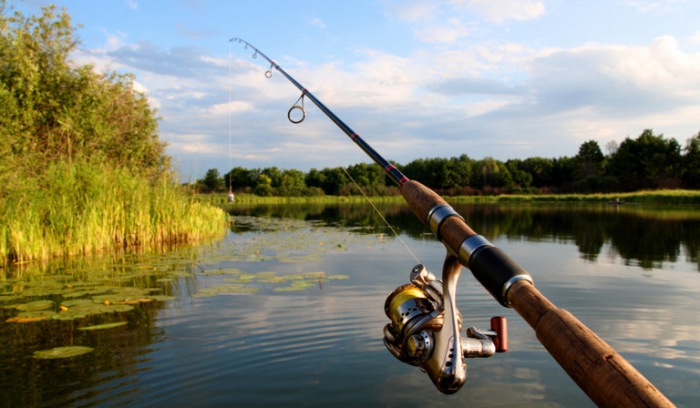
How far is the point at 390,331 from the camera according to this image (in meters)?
2.25

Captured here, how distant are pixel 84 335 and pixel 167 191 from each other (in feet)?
24.2

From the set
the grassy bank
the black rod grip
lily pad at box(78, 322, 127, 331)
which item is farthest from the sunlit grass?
the black rod grip

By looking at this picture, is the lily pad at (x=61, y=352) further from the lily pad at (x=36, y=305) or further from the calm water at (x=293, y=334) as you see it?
the lily pad at (x=36, y=305)

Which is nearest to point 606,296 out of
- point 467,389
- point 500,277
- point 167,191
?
point 467,389

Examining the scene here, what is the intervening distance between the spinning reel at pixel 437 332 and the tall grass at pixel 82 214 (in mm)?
7717

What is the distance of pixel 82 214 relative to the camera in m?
8.98

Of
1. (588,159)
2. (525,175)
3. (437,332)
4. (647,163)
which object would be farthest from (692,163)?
(437,332)

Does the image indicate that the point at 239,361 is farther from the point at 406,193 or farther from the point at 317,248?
the point at 317,248

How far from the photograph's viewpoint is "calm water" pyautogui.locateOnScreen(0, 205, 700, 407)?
3.15m

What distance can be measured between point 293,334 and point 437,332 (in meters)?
2.68

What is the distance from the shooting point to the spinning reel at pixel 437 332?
176cm

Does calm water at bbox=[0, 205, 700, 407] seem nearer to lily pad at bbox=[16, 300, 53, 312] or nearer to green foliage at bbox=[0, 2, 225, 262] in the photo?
lily pad at bbox=[16, 300, 53, 312]

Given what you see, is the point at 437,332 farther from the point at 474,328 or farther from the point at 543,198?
the point at 543,198

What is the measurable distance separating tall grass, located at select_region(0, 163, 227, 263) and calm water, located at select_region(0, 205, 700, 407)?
2.95ft
